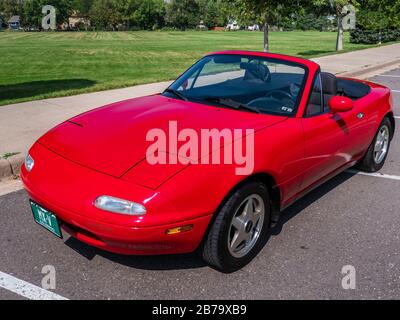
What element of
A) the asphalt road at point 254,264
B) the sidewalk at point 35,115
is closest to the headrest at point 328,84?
the asphalt road at point 254,264

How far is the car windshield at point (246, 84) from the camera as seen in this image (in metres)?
3.46

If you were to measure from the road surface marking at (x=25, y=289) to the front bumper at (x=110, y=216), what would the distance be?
417mm

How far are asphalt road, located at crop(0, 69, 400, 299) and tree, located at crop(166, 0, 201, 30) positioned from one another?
11577cm

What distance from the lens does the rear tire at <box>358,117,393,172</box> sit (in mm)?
4758

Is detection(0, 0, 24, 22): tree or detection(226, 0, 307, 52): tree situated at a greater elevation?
detection(0, 0, 24, 22): tree

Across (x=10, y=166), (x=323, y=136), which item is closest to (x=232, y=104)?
(x=323, y=136)

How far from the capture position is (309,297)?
106 inches

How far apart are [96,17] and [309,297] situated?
378ft

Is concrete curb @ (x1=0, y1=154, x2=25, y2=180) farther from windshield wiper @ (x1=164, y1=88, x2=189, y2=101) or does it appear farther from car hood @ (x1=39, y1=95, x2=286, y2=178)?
windshield wiper @ (x1=164, y1=88, x2=189, y2=101)

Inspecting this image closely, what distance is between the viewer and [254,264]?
3049 mm

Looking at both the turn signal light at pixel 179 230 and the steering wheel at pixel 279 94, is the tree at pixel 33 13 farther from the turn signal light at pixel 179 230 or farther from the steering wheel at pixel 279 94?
the turn signal light at pixel 179 230

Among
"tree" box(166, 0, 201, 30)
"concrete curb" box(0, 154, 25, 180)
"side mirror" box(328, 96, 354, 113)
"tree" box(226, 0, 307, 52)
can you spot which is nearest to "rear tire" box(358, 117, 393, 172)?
"side mirror" box(328, 96, 354, 113)

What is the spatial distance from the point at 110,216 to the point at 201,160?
2.17 ft
